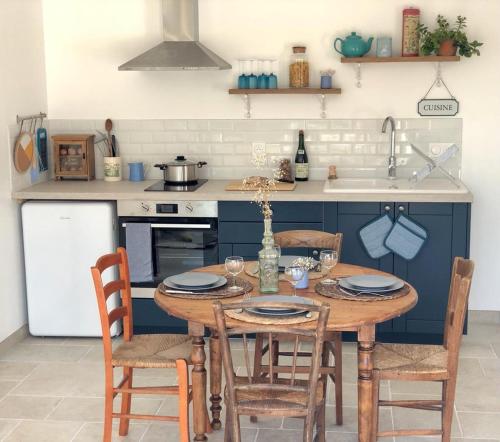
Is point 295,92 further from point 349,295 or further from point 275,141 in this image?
point 349,295

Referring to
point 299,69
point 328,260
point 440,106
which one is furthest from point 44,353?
point 440,106

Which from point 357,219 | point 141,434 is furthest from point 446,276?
point 141,434

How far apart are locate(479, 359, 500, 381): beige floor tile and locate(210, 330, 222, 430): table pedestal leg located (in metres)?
1.69

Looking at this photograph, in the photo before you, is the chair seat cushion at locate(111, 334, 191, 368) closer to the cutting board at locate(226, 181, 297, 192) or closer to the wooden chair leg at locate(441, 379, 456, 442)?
the wooden chair leg at locate(441, 379, 456, 442)

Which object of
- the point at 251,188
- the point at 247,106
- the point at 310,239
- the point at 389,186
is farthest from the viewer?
the point at 247,106

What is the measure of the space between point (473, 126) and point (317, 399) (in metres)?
2.97

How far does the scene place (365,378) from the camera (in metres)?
3.47

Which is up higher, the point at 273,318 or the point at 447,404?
the point at 273,318

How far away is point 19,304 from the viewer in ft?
18.1

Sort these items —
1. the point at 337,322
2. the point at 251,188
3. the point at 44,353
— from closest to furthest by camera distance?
1. the point at 337,322
2. the point at 44,353
3. the point at 251,188

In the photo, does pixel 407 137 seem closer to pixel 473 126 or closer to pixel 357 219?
pixel 473 126

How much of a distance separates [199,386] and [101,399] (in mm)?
1126

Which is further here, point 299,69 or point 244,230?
point 299,69

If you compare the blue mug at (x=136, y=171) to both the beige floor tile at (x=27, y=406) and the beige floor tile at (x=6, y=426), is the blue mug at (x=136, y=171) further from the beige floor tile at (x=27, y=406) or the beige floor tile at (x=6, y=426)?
the beige floor tile at (x=6, y=426)
